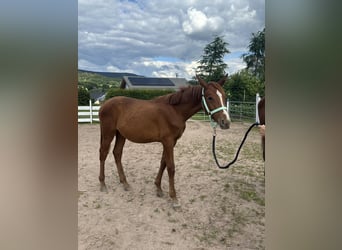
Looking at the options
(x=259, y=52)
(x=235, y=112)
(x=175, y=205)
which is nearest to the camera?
(x=259, y=52)

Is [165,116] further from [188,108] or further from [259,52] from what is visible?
[259,52]

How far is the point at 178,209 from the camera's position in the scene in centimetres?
198

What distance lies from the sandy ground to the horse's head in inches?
28.3

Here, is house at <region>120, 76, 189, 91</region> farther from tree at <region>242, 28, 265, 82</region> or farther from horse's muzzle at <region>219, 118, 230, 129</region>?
tree at <region>242, 28, 265, 82</region>

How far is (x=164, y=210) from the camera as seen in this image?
77.6 inches

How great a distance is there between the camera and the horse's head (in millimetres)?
1815

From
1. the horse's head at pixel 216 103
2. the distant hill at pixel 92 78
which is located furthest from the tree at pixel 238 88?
the horse's head at pixel 216 103

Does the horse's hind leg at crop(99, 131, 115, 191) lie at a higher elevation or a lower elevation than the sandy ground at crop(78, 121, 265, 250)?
higher

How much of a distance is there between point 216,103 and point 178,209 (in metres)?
0.93

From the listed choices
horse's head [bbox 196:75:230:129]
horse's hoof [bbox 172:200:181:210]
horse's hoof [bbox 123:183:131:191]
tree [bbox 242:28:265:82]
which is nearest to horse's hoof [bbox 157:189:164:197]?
horse's hoof [bbox 172:200:181:210]

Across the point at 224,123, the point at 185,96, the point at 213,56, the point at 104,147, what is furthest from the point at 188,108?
the point at 213,56
